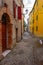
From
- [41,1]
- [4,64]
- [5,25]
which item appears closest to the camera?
[4,64]

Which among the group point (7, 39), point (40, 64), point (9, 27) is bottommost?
point (40, 64)

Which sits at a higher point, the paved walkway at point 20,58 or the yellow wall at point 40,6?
the yellow wall at point 40,6

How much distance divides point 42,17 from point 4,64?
28.3 meters

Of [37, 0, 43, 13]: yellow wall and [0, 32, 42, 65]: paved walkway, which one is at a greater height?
[37, 0, 43, 13]: yellow wall

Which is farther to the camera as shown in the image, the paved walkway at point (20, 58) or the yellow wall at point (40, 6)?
the yellow wall at point (40, 6)

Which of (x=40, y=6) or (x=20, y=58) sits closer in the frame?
(x=20, y=58)

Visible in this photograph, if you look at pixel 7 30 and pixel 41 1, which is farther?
pixel 41 1

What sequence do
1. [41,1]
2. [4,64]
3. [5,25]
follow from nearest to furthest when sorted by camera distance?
[4,64] → [5,25] → [41,1]

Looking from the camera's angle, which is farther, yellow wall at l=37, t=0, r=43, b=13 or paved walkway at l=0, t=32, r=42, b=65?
yellow wall at l=37, t=0, r=43, b=13

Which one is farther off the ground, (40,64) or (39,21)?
(39,21)

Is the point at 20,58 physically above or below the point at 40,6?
below

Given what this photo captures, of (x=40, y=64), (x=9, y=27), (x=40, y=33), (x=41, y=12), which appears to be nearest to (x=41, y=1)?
(x=41, y=12)

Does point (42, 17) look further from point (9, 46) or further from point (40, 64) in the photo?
point (40, 64)

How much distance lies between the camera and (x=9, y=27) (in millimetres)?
16375
